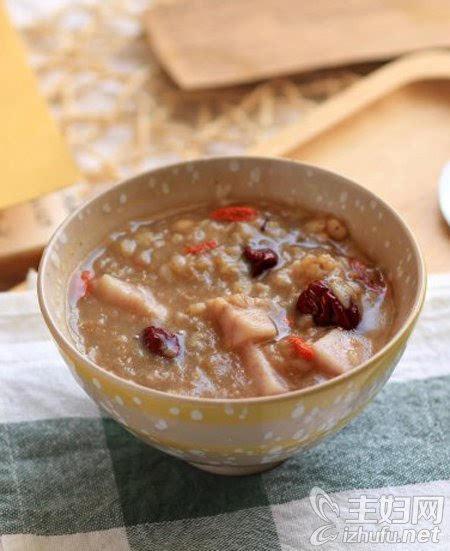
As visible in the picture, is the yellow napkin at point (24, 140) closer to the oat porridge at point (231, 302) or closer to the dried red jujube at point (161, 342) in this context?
the oat porridge at point (231, 302)

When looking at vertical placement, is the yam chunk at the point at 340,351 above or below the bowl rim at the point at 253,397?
below

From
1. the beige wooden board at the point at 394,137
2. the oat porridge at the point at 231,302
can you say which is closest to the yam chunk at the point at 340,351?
the oat porridge at the point at 231,302

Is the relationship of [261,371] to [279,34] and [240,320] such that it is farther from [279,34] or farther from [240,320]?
[279,34]

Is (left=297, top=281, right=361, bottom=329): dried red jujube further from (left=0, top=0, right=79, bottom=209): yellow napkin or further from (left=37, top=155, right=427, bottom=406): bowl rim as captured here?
(left=0, top=0, right=79, bottom=209): yellow napkin

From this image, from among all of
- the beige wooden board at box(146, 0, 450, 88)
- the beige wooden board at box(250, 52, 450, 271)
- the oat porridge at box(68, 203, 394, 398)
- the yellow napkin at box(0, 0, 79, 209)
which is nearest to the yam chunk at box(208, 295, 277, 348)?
the oat porridge at box(68, 203, 394, 398)

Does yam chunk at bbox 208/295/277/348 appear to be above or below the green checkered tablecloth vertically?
above

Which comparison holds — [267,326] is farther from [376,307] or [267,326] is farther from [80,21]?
[80,21]

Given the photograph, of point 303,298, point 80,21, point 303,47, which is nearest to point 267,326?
point 303,298
